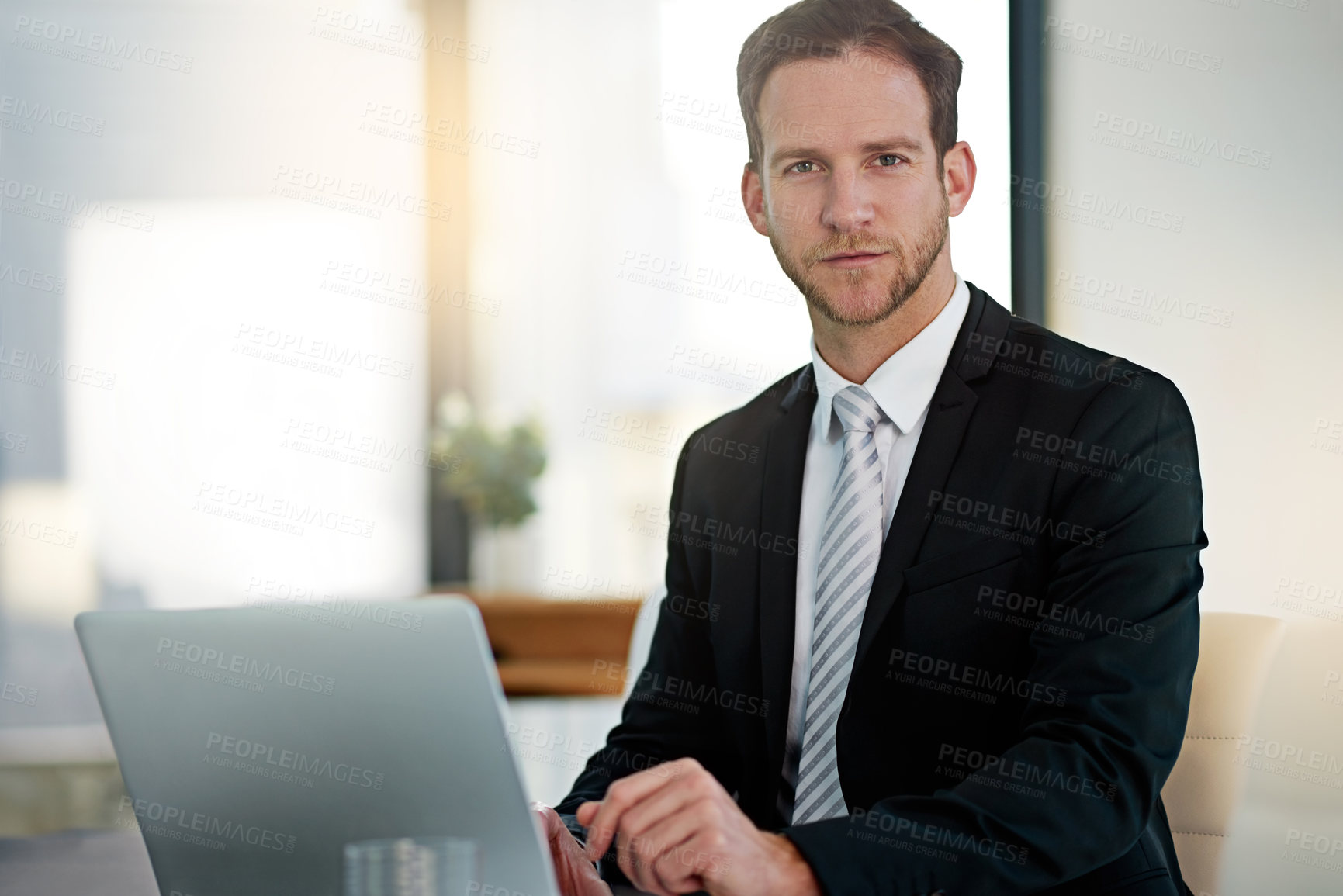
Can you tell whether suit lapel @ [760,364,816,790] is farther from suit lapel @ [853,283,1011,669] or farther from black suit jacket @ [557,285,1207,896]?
suit lapel @ [853,283,1011,669]

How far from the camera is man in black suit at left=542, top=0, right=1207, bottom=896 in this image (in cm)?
108

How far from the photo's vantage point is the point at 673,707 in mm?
1660

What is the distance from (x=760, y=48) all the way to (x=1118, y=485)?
83 centimetres

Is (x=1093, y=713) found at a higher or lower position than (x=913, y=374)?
lower

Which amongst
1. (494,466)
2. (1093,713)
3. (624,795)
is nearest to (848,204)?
(1093,713)

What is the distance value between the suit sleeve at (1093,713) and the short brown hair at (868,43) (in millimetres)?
509

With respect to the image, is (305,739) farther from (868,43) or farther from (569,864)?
(868,43)

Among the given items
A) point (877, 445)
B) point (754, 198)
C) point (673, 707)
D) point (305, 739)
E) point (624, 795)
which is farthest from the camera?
point (754, 198)

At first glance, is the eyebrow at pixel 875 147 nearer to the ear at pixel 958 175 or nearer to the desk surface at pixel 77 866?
A: the ear at pixel 958 175

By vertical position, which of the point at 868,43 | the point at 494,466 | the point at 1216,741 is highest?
the point at 868,43

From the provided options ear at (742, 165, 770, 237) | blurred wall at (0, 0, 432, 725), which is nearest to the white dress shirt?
ear at (742, 165, 770, 237)

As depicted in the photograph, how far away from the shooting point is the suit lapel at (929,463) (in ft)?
4.61

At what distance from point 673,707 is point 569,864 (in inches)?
19.4

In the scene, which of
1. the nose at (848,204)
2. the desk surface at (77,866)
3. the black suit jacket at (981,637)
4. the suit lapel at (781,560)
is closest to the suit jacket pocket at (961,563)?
the black suit jacket at (981,637)
